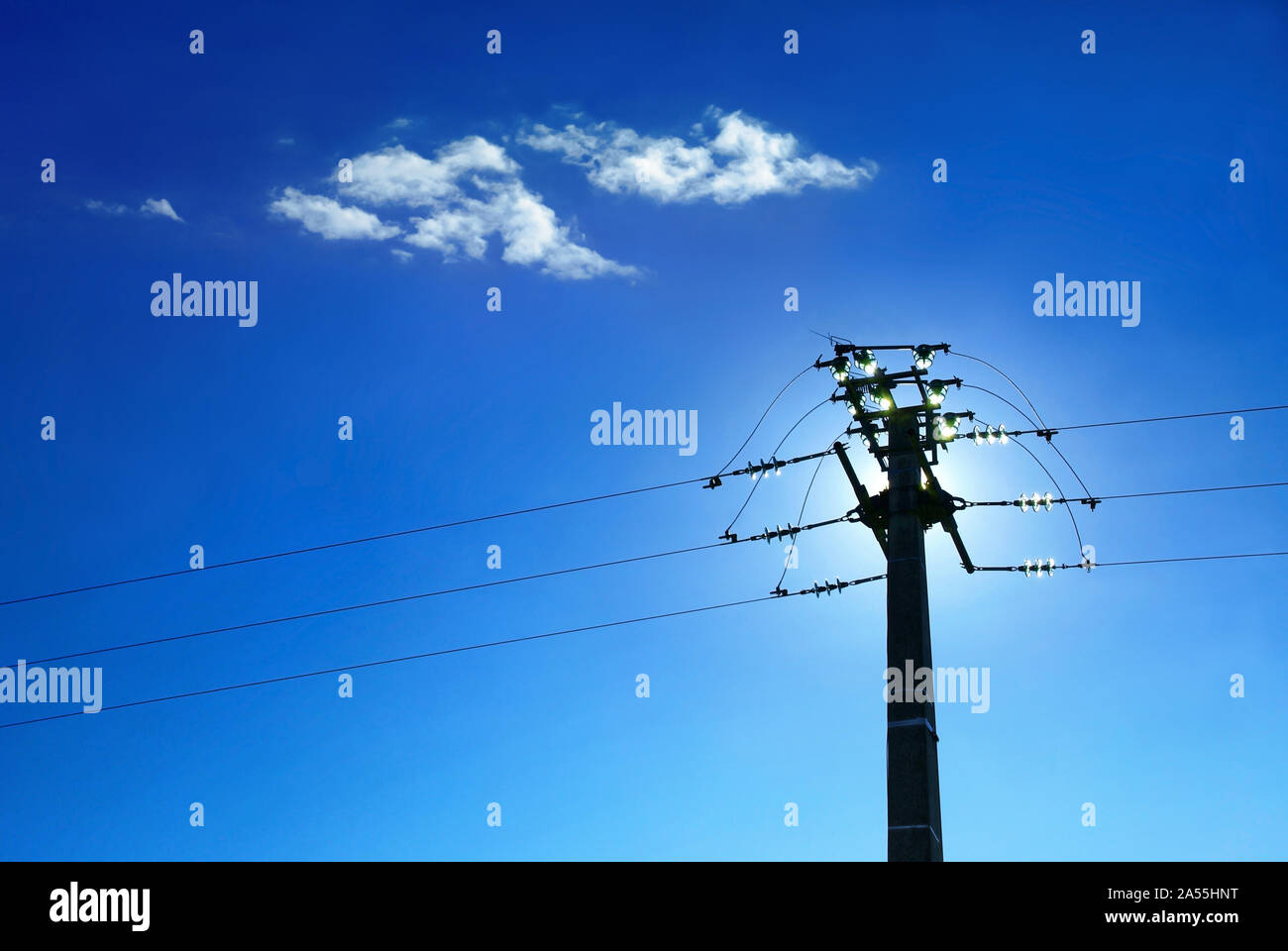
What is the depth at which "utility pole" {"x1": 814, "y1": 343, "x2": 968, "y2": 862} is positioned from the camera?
15.0 metres

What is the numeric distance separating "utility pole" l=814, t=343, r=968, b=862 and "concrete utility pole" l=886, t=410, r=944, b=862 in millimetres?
14

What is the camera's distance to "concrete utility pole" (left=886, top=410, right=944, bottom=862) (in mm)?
14852

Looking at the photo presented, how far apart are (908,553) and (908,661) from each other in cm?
186

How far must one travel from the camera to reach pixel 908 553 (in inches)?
670

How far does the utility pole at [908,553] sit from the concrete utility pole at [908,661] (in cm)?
1

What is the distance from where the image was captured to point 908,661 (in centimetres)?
1589
